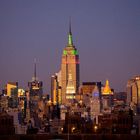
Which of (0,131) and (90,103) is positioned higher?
(90,103)

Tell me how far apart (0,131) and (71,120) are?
23.7m

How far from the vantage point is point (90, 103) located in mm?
198250

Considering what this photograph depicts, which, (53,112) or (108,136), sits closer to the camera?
(108,136)

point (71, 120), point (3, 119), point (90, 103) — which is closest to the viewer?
point (3, 119)

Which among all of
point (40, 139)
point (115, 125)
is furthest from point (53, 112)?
point (40, 139)

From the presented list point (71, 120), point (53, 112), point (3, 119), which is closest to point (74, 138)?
point (3, 119)

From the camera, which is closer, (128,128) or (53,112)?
(128,128)

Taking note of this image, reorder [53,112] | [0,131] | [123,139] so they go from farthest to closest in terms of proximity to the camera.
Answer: [53,112] < [0,131] < [123,139]

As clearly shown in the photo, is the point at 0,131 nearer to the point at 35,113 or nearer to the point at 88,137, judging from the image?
the point at 88,137

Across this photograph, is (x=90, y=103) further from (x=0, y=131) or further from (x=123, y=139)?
(x=123, y=139)

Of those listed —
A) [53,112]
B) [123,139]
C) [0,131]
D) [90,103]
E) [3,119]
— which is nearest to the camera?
[123,139]

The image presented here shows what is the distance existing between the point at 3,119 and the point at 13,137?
2227 cm

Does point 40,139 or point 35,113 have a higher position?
point 35,113

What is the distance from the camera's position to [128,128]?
66875 millimetres
